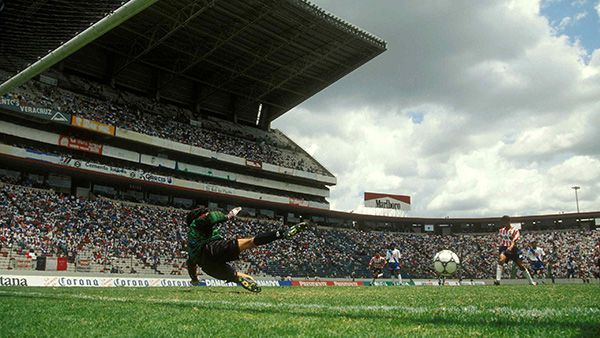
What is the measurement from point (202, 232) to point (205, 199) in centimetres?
4358

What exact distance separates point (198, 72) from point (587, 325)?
52.1 m

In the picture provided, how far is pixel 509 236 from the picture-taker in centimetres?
1596

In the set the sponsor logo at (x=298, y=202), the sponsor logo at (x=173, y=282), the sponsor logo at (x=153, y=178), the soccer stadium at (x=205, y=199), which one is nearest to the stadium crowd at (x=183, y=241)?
the soccer stadium at (x=205, y=199)

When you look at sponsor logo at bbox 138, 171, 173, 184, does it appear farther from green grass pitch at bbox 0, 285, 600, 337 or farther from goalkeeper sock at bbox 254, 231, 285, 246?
green grass pitch at bbox 0, 285, 600, 337

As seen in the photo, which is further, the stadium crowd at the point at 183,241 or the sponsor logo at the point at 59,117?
the sponsor logo at the point at 59,117

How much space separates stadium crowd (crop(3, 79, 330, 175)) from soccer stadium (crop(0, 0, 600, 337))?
24 centimetres

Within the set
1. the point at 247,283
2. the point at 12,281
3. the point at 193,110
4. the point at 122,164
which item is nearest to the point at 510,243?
the point at 247,283

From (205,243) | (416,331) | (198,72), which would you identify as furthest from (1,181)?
(416,331)

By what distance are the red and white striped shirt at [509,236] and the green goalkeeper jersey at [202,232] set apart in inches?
439

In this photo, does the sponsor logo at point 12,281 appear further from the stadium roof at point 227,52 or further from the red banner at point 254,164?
the red banner at point 254,164

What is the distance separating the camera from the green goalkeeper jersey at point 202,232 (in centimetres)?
873

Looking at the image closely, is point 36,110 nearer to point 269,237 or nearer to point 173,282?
point 173,282

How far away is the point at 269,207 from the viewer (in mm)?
57812

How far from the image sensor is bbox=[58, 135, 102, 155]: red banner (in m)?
39.8
